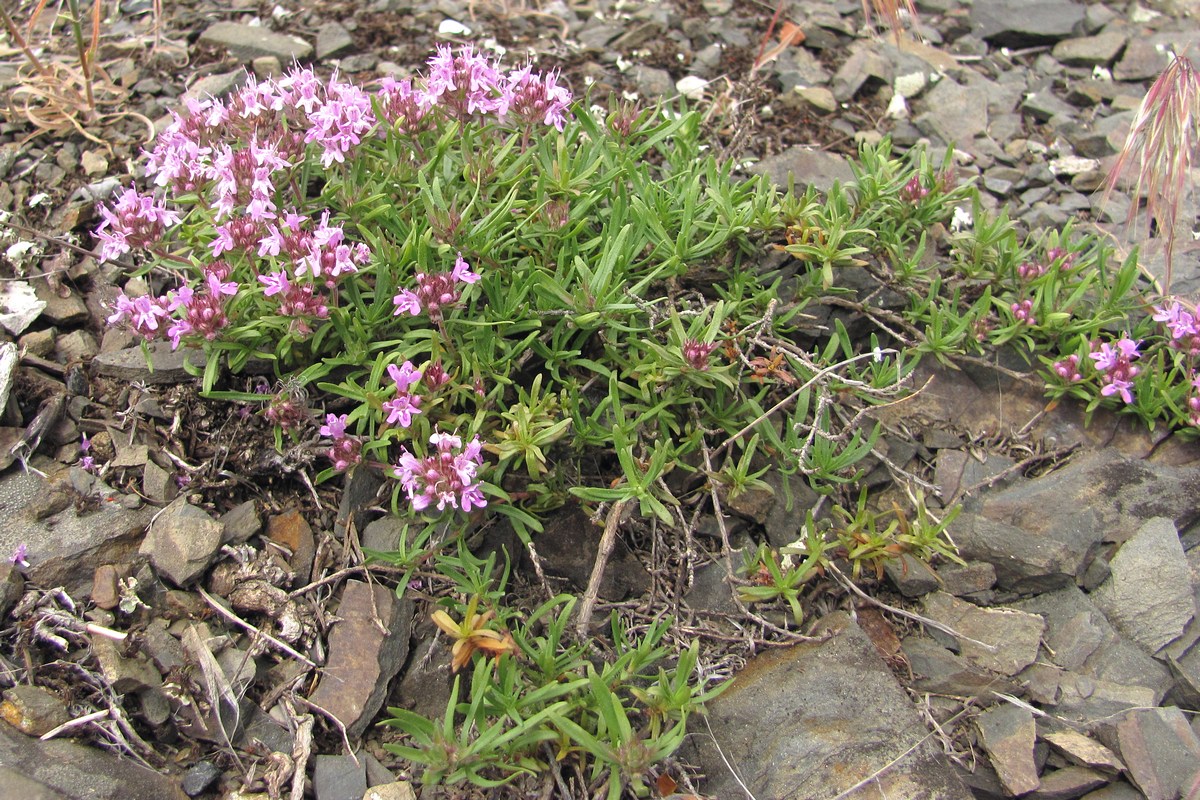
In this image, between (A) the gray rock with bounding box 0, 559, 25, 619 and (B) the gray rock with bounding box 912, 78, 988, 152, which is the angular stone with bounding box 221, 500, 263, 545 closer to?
(A) the gray rock with bounding box 0, 559, 25, 619

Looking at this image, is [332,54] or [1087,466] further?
[332,54]

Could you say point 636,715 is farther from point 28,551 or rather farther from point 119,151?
point 119,151

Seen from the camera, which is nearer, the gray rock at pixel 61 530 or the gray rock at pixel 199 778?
the gray rock at pixel 199 778

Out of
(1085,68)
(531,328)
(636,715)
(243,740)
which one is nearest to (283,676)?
(243,740)

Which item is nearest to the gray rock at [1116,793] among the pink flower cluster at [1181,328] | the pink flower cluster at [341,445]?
the pink flower cluster at [1181,328]

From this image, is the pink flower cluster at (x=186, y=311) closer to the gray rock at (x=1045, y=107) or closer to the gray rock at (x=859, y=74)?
the gray rock at (x=859, y=74)
